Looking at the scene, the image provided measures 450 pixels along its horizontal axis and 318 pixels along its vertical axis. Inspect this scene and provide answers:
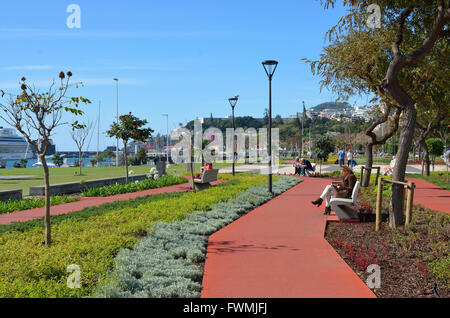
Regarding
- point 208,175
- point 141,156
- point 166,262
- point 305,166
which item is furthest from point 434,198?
point 141,156

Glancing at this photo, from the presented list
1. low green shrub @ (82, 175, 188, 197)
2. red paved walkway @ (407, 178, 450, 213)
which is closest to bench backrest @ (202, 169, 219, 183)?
low green shrub @ (82, 175, 188, 197)

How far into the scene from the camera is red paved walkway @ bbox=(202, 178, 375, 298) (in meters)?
4.16

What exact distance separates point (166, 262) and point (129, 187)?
10239mm

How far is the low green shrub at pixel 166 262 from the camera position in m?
3.99

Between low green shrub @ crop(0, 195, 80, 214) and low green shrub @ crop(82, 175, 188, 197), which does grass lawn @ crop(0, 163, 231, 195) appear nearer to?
low green shrub @ crop(82, 175, 188, 197)

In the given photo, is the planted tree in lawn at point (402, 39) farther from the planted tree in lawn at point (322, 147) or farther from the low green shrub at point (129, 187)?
the planted tree in lawn at point (322, 147)

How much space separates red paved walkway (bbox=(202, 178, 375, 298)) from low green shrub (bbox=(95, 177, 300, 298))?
0.20 m

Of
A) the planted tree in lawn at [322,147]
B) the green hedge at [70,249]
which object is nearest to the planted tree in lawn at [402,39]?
the green hedge at [70,249]

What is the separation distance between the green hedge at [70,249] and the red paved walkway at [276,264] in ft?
4.29

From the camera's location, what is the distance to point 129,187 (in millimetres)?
14750

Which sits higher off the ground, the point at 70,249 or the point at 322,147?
the point at 322,147

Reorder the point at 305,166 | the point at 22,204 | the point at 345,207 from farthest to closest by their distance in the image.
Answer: the point at 305,166, the point at 22,204, the point at 345,207

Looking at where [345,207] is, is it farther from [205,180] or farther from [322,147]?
[322,147]
